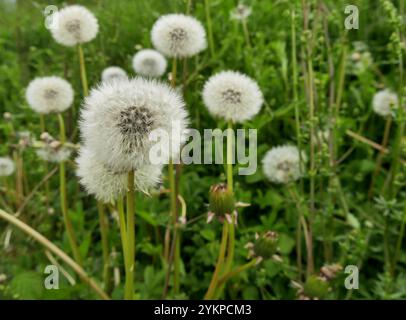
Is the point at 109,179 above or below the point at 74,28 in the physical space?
below

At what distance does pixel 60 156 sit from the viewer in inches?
86.4

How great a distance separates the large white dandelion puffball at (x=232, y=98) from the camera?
1.86m

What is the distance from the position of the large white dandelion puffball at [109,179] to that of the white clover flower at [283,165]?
2.99ft

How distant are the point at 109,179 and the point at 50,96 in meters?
0.99

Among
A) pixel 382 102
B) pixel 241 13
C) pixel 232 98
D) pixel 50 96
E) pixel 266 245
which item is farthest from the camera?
pixel 241 13

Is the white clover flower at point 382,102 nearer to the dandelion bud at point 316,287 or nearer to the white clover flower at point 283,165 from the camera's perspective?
the white clover flower at point 283,165

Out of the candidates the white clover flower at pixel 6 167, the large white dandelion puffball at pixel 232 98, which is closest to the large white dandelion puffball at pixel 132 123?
the large white dandelion puffball at pixel 232 98

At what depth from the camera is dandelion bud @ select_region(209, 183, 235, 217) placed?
1588 millimetres

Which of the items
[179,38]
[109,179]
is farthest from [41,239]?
[179,38]

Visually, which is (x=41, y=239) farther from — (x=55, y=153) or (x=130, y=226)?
(x=55, y=153)

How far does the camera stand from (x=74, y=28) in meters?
2.27
